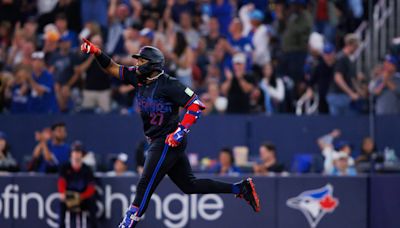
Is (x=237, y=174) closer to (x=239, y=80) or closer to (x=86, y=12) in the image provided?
(x=239, y=80)

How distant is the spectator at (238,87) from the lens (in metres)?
18.8

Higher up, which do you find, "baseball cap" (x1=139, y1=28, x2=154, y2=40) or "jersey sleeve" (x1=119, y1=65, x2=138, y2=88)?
"baseball cap" (x1=139, y1=28, x2=154, y2=40)

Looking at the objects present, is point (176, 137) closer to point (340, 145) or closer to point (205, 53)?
point (340, 145)

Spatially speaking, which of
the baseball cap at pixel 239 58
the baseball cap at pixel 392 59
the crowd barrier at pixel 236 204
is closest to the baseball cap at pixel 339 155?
the crowd barrier at pixel 236 204

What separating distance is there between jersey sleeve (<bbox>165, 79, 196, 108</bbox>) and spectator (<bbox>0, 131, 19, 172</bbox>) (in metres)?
5.22

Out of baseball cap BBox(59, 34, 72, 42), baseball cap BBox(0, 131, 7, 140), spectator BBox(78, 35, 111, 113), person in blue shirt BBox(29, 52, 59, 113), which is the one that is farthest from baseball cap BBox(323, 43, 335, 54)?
baseball cap BBox(0, 131, 7, 140)

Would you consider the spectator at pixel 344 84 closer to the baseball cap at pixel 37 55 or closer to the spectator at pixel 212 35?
the spectator at pixel 212 35

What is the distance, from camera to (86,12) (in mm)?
20578

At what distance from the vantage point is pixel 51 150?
17.8 m

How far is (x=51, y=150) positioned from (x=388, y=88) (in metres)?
5.85

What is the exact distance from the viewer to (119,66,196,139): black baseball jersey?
12422mm

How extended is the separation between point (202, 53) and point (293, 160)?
2849 mm

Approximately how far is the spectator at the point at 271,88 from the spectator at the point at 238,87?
32 centimetres

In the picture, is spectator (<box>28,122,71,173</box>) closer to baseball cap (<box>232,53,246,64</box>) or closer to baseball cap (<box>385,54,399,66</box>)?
baseball cap (<box>232,53,246,64</box>)
